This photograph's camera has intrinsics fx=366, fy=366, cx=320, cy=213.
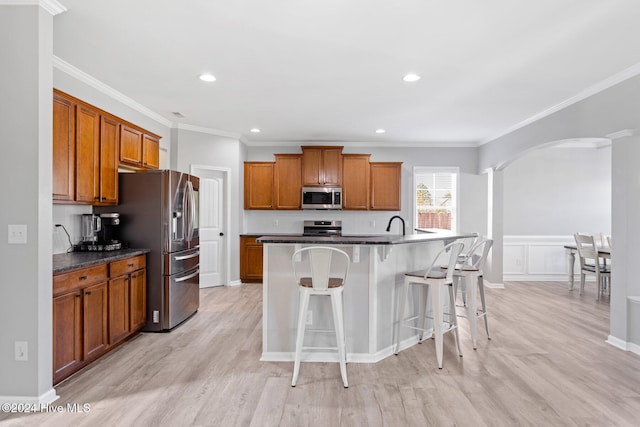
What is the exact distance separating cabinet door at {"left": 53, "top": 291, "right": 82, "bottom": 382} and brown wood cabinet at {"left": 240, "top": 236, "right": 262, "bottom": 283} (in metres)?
3.88

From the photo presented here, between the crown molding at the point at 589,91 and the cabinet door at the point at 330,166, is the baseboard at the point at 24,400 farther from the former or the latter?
the crown molding at the point at 589,91

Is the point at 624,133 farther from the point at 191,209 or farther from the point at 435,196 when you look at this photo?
the point at 191,209

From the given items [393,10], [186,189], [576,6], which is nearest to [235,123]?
[186,189]

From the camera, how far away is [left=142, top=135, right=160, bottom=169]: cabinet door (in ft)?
15.5

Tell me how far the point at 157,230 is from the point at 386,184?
4.30 metres

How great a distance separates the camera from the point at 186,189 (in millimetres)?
4410

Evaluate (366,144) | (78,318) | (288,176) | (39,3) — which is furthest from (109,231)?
(366,144)

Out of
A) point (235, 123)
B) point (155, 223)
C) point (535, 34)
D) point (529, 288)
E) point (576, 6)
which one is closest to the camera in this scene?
point (576, 6)

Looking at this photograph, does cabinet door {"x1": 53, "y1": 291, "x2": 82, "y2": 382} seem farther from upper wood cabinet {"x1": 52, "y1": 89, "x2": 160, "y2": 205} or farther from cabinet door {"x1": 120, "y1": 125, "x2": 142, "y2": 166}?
cabinet door {"x1": 120, "y1": 125, "x2": 142, "y2": 166}

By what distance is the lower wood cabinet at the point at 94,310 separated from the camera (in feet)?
8.88

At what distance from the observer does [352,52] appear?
3.19 meters

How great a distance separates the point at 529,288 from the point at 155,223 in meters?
6.13

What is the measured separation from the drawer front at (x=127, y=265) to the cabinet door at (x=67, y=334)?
0.47 metres

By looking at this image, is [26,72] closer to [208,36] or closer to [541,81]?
[208,36]
